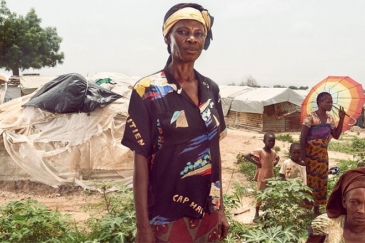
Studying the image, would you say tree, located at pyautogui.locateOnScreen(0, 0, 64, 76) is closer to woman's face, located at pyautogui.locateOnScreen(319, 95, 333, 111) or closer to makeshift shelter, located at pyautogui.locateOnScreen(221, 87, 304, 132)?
makeshift shelter, located at pyautogui.locateOnScreen(221, 87, 304, 132)

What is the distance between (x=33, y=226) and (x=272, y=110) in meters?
13.5

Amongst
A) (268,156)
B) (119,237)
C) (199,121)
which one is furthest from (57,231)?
(268,156)

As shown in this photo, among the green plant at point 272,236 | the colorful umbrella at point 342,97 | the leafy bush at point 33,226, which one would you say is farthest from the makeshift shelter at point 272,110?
the leafy bush at point 33,226

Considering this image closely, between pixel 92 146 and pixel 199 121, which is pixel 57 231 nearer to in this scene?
pixel 199 121

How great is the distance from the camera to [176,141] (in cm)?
143

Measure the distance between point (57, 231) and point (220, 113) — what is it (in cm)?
229

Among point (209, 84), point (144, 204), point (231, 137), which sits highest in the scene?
point (209, 84)

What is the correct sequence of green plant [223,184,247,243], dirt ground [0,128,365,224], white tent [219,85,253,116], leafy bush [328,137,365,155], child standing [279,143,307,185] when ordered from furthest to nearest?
white tent [219,85,253,116] → leafy bush [328,137,365,155] → dirt ground [0,128,365,224] → child standing [279,143,307,185] → green plant [223,184,247,243]

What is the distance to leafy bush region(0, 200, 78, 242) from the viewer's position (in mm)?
3048

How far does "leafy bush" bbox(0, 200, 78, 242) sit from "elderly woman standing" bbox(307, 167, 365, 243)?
2122 mm

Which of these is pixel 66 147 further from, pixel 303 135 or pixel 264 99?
pixel 264 99

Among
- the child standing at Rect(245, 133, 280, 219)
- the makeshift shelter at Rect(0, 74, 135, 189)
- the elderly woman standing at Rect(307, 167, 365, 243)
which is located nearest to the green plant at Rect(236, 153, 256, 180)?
the makeshift shelter at Rect(0, 74, 135, 189)

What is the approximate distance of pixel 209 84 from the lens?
1676mm

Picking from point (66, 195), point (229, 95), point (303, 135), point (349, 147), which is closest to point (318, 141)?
point (303, 135)
